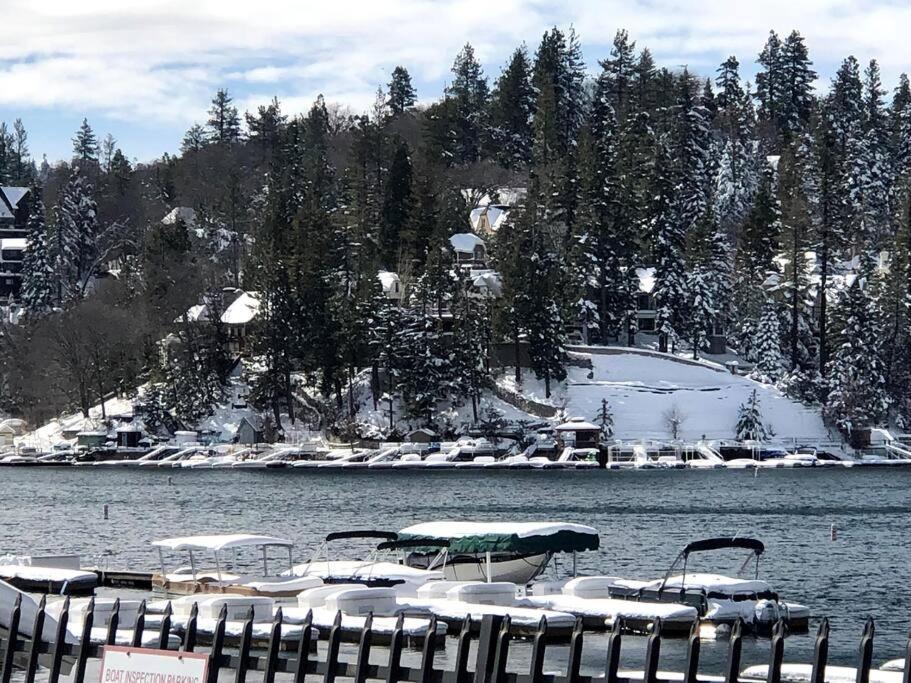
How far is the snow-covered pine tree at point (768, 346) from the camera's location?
109m

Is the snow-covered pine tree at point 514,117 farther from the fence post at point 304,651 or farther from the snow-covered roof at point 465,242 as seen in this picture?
the fence post at point 304,651

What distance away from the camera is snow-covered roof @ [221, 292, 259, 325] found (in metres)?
117

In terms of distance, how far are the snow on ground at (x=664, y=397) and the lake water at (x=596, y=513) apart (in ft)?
24.3

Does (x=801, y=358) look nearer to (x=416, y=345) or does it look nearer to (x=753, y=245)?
(x=753, y=245)

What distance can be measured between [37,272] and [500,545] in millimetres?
100480

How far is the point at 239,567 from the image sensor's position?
51.6 metres

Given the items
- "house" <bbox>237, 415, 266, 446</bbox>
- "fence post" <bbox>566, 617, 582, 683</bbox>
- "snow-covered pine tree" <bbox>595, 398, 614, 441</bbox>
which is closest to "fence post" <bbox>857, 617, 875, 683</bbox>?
"fence post" <bbox>566, 617, 582, 683</bbox>

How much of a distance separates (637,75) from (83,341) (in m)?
63.6

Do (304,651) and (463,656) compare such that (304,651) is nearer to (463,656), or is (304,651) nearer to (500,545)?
(463,656)

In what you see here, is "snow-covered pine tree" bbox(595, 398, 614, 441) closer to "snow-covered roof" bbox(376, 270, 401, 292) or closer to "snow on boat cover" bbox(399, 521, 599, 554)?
"snow-covered roof" bbox(376, 270, 401, 292)

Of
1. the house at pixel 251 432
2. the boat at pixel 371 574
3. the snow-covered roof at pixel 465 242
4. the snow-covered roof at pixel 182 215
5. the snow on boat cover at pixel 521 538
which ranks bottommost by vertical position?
the house at pixel 251 432

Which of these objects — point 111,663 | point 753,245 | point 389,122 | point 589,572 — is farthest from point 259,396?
point 111,663

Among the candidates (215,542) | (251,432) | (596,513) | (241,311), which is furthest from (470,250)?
(215,542)

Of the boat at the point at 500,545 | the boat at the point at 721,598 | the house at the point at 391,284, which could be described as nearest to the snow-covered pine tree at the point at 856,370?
the house at the point at 391,284
